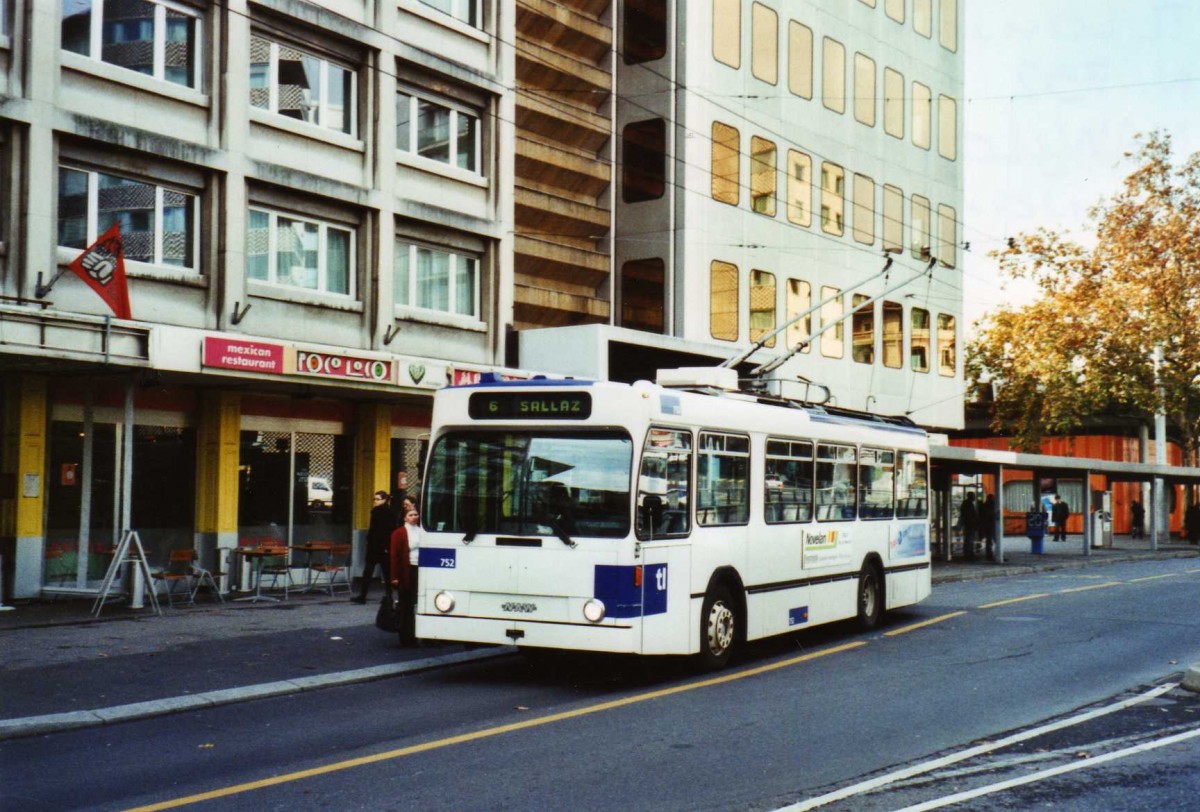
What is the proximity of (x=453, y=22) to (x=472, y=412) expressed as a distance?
47.8 feet

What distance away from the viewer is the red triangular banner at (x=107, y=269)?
1712 centimetres

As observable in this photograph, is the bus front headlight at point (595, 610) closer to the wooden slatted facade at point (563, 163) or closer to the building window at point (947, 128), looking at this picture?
the wooden slatted facade at point (563, 163)

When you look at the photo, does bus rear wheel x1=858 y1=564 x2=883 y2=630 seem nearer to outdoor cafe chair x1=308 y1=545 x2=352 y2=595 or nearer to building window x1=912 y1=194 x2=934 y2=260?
outdoor cafe chair x1=308 y1=545 x2=352 y2=595

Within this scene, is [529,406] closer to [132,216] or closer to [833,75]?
[132,216]

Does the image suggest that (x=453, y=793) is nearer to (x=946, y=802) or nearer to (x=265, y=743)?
(x=265, y=743)

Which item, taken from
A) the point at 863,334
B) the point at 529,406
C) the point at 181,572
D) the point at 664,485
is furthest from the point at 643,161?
the point at 664,485

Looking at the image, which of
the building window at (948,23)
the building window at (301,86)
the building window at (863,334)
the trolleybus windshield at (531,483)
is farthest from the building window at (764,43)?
the trolleybus windshield at (531,483)

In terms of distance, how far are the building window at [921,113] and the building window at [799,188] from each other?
7219mm

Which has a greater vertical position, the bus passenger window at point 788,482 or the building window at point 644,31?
the building window at point 644,31

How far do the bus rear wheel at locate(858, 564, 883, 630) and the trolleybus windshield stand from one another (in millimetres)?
6275

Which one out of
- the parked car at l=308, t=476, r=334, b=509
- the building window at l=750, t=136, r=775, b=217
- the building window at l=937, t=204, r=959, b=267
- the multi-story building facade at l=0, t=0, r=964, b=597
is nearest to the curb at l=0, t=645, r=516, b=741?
the multi-story building facade at l=0, t=0, r=964, b=597

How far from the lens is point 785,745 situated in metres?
9.27

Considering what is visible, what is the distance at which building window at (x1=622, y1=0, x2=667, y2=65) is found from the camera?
32000 millimetres

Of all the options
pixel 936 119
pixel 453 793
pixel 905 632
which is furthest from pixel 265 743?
pixel 936 119
